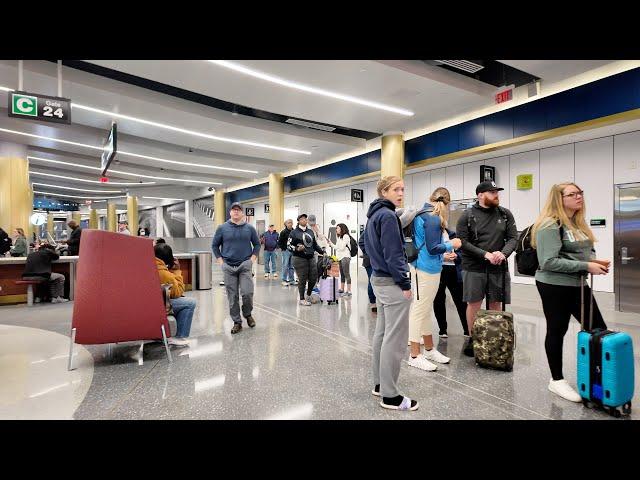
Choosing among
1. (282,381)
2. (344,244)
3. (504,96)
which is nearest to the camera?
(282,381)

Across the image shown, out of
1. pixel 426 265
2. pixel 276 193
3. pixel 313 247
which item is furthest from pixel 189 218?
pixel 426 265

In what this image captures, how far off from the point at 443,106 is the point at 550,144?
2.43m

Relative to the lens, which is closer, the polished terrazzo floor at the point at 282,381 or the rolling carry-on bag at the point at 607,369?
the rolling carry-on bag at the point at 607,369

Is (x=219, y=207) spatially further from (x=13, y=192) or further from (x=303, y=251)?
(x=303, y=251)

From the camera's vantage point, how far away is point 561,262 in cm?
244

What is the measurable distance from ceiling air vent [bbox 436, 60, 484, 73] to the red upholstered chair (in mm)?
5735

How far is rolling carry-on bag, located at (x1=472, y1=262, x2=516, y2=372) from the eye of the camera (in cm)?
310

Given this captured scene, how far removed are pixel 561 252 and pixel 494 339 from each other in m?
1.00

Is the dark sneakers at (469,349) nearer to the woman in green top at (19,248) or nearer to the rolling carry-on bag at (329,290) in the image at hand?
the rolling carry-on bag at (329,290)

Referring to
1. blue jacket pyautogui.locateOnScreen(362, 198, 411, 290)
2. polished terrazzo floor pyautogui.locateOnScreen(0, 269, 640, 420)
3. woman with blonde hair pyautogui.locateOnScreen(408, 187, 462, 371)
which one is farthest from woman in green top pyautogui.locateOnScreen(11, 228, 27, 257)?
blue jacket pyautogui.locateOnScreen(362, 198, 411, 290)

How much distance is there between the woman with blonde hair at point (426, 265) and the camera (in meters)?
3.19

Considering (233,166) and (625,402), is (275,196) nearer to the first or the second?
(233,166)

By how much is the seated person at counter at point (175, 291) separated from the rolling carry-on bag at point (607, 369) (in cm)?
362

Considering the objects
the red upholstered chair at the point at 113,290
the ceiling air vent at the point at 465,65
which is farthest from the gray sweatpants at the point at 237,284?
the ceiling air vent at the point at 465,65
